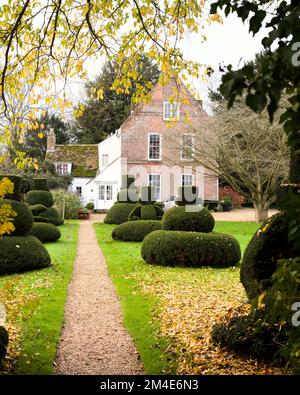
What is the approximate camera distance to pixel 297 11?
6.75ft

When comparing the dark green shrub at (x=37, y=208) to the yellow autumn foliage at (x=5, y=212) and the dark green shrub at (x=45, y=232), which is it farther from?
the yellow autumn foliage at (x=5, y=212)

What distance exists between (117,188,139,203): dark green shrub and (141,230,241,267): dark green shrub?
12942mm

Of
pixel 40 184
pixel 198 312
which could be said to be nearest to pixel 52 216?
pixel 40 184

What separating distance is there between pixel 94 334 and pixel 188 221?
7716mm

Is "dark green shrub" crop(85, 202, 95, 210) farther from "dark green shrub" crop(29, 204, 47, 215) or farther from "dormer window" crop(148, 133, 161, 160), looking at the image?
"dark green shrub" crop(29, 204, 47, 215)

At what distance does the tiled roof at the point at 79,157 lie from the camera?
128 ft

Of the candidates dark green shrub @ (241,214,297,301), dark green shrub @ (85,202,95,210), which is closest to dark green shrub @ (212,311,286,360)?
dark green shrub @ (241,214,297,301)

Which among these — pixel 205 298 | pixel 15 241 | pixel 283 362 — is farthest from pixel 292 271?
pixel 15 241

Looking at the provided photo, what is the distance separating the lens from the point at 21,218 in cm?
1247

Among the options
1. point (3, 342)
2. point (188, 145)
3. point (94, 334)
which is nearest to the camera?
point (3, 342)

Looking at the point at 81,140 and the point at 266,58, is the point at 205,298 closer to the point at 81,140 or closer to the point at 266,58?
the point at 266,58

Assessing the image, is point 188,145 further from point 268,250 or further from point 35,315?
point 268,250

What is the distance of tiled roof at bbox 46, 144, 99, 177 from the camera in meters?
39.1
